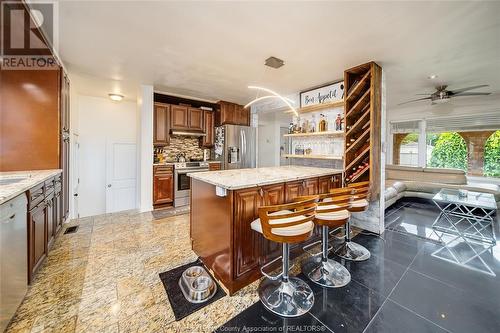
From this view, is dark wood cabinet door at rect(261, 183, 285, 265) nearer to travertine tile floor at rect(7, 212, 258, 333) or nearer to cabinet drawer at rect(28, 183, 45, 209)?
travertine tile floor at rect(7, 212, 258, 333)

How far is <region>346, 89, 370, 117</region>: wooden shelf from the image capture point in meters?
2.90

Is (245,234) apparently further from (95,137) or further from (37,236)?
(95,137)

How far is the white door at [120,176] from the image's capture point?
15.5 ft

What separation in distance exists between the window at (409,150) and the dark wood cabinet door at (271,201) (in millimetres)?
5753

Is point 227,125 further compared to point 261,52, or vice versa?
point 227,125

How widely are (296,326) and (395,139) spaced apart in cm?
663

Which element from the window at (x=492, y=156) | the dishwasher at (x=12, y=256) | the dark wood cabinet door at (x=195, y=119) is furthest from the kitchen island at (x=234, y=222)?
the window at (x=492, y=156)

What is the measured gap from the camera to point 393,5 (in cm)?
172

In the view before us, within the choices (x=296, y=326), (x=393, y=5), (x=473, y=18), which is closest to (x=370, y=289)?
(x=296, y=326)

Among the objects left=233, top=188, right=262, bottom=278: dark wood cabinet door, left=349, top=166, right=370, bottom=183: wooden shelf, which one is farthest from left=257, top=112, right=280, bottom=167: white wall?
left=233, top=188, right=262, bottom=278: dark wood cabinet door

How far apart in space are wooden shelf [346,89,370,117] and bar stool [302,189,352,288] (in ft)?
5.29

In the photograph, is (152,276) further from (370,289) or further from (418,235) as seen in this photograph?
(418,235)

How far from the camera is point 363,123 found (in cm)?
306

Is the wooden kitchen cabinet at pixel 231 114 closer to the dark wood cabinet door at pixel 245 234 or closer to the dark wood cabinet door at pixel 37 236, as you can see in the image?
the dark wood cabinet door at pixel 245 234
